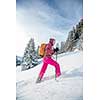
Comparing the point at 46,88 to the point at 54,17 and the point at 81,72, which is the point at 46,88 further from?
the point at 54,17

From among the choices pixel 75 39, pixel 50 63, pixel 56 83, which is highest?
pixel 75 39

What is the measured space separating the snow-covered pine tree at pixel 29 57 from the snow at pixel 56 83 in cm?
3

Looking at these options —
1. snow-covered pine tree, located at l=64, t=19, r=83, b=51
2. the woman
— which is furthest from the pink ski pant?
snow-covered pine tree, located at l=64, t=19, r=83, b=51

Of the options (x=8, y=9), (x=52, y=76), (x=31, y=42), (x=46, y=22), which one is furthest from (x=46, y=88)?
(x=8, y=9)

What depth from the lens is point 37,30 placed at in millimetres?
1689

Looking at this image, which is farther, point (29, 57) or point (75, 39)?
point (75, 39)

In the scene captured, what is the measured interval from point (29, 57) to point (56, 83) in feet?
0.89

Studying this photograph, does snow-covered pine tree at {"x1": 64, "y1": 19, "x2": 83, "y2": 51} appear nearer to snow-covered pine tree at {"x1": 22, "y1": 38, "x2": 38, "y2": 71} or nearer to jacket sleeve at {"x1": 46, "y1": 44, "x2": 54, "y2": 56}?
jacket sleeve at {"x1": 46, "y1": 44, "x2": 54, "y2": 56}

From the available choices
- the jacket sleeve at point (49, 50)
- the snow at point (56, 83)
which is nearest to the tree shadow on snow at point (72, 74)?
the snow at point (56, 83)

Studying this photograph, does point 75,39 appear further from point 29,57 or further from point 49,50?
point 29,57

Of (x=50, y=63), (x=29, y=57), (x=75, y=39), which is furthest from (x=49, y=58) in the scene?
(x=75, y=39)

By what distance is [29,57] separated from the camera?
1667 mm

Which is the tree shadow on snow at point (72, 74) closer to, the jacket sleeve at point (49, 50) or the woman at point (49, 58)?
the woman at point (49, 58)

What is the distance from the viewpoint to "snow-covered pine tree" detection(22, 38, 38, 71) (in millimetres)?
1649
